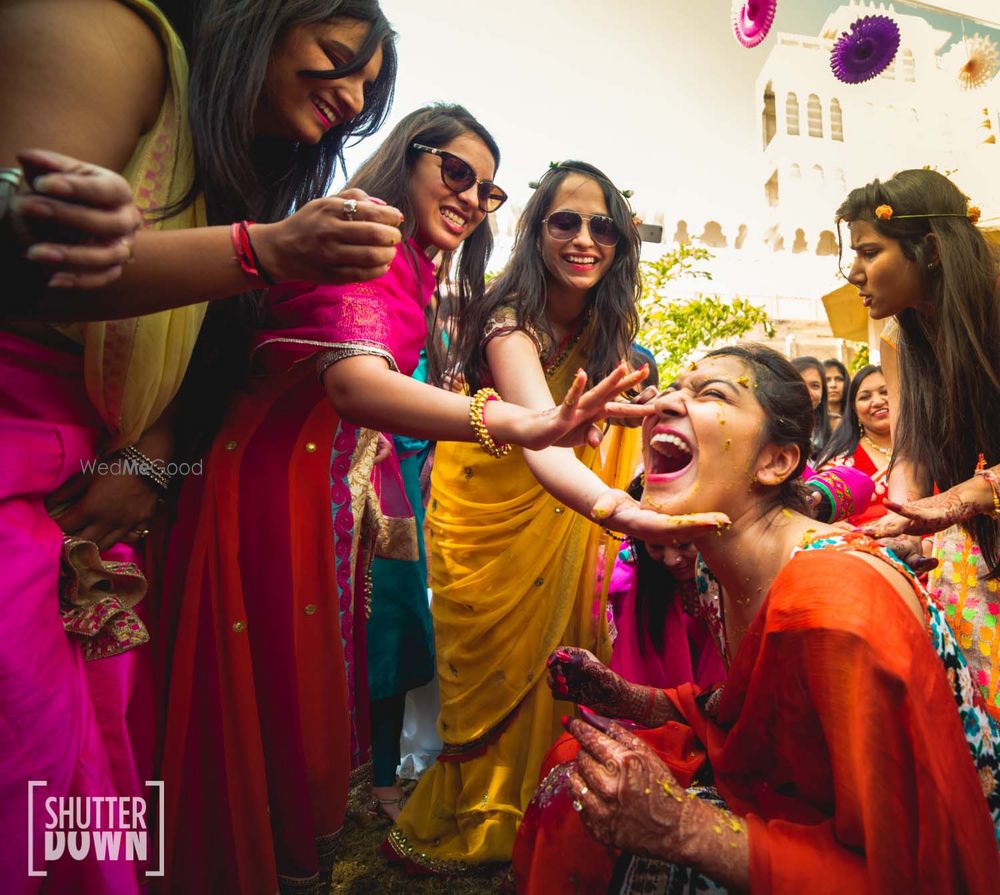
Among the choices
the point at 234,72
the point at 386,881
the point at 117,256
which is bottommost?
the point at 386,881

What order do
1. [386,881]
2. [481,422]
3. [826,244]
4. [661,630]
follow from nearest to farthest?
[481,422] < [386,881] < [661,630] < [826,244]

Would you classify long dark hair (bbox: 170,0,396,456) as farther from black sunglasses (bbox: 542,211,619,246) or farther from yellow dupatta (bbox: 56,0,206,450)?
black sunglasses (bbox: 542,211,619,246)

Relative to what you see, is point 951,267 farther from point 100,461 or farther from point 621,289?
point 100,461

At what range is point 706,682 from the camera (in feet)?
8.77

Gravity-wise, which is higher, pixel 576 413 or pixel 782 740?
pixel 576 413

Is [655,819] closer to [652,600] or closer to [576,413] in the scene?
[576,413]

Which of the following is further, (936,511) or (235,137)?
(936,511)

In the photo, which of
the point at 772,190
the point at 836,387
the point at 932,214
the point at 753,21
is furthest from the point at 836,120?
the point at 932,214

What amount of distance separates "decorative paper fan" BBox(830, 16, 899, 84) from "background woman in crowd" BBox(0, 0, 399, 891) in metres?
6.97

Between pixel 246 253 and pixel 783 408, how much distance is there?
1388 mm

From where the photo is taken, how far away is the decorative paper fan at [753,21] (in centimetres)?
698

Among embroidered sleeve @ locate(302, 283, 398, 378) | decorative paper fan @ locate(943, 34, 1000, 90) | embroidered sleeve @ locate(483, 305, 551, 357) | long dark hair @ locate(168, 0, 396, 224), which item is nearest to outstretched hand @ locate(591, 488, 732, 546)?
embroidered sleeve @ locate(302, 283, 398, 378)

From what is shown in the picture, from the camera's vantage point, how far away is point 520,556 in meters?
2.70

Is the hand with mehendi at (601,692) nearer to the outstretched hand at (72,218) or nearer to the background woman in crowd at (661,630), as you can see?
the background woman in crowd at (661,630)
